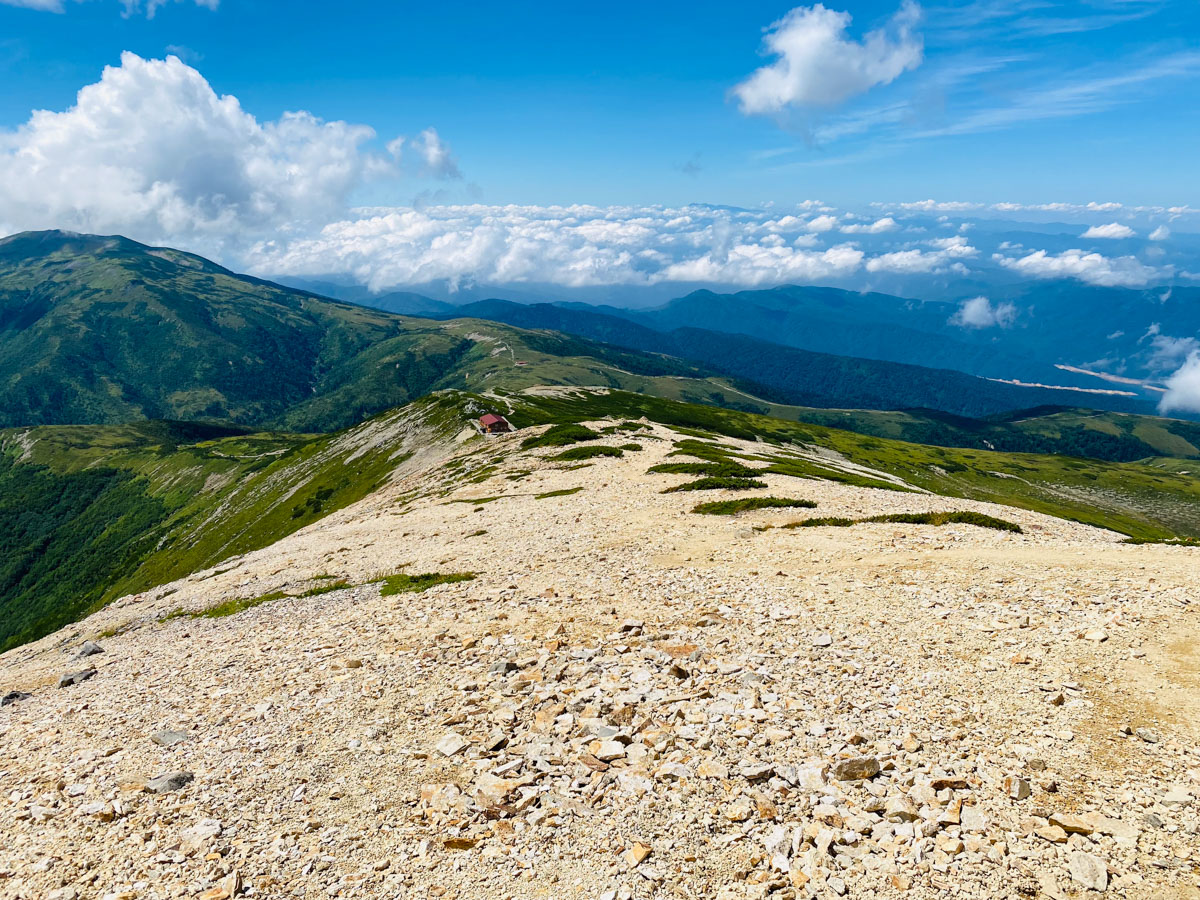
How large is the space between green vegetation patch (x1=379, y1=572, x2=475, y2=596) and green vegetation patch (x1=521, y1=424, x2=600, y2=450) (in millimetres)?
45755

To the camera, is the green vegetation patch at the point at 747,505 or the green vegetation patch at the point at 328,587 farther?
the green vegetation patch at the point at 747,505

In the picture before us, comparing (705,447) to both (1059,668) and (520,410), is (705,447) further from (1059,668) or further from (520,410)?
(520,410)

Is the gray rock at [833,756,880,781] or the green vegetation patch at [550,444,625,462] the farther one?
the green vegetation patch at [550,444,625,462]

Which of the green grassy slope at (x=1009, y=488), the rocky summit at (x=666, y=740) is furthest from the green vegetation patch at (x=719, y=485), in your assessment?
the green grassy slope at (x=1009, y=488)

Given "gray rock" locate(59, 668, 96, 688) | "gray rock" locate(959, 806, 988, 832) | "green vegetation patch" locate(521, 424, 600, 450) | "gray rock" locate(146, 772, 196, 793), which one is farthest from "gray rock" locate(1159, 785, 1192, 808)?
"green vegetation patch" locate(521, 424, 600, 450)

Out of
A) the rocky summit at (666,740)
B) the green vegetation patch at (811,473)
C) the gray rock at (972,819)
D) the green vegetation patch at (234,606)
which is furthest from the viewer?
the green vegetation patch at (811,473)

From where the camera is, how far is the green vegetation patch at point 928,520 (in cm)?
3002

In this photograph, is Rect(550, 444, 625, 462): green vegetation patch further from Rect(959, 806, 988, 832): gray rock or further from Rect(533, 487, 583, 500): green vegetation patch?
Rect(959, 806, 988, 832): gray rock

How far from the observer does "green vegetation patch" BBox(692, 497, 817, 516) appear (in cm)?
3612

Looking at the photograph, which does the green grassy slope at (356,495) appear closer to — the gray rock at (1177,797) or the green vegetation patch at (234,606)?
the green vegetation patch at (234,606)

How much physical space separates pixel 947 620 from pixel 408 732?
16493 millimetres

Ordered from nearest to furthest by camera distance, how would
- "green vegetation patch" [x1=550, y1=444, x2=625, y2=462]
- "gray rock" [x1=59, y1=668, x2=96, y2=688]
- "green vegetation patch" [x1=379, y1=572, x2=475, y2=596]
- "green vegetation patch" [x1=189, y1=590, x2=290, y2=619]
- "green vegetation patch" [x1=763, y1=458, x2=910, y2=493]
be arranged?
"gray rock" [x1=59, y1=668, x2=96, y2=688] < "green vegetation patch" [x1=379, y1=572, x2=475, y2=596] < "green vegetation patch" [x1=189, y1=590, x2=290, y2=619] < "green vegetation patch" [x1=763, y1=458, x2=910, y2=493] < "green vegetation patch" [x1=550, y1=444, x2=625, y2=462]

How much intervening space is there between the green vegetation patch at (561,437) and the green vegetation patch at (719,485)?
34674mm

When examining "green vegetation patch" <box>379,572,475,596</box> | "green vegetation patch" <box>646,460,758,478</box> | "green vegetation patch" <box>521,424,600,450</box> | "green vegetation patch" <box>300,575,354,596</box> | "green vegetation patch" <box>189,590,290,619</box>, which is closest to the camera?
"green vegetation patch" <box>379,572,475,596</box>
